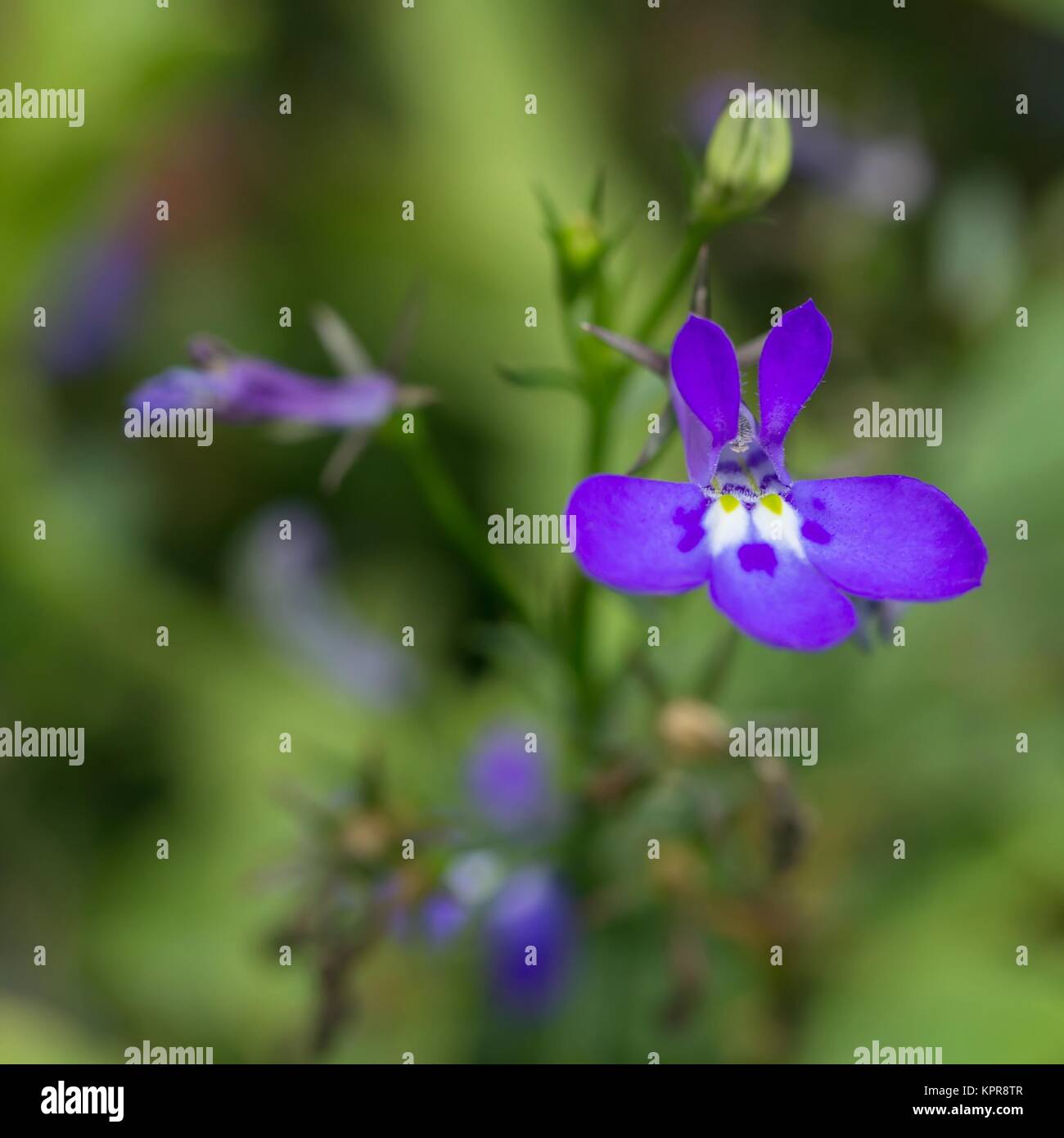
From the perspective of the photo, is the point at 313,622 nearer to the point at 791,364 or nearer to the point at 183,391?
the point at 183,391

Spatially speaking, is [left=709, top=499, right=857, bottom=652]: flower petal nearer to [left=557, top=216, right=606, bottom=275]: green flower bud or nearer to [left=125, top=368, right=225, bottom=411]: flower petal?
[left=557, top=216, right=606, bottom=275]: green flower bud

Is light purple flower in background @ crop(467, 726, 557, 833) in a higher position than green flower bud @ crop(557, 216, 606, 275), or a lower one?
lower

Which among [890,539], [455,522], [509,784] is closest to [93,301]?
[509,784]

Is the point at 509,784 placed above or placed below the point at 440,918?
above

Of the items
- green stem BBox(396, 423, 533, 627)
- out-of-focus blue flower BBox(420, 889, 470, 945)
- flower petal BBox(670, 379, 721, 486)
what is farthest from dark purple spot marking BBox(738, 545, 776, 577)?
out-of-focus blue flower BBox(420, 889, 470, 945)

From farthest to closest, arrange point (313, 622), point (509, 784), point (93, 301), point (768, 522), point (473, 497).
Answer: point (93, 301) → point (473, 497) → point (313, 622) → point (509, 784) → point (768, 522)

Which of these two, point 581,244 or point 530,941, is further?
point 530,941

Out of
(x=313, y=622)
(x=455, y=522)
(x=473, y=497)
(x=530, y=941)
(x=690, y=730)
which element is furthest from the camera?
(x=473, y=497)

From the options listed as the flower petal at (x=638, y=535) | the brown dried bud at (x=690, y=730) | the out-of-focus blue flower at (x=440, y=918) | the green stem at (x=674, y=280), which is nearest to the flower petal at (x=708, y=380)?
the flower petal at (x=638, y=535)
